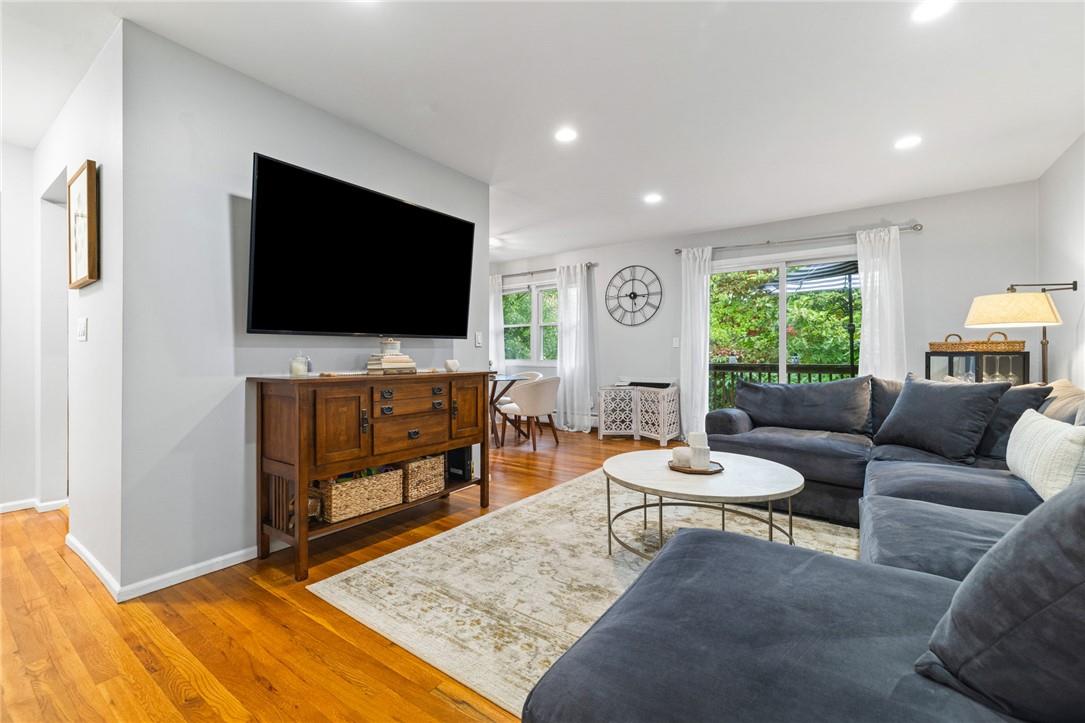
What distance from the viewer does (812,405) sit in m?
3.53

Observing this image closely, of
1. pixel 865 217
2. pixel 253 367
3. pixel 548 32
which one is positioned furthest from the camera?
pixel 865 217

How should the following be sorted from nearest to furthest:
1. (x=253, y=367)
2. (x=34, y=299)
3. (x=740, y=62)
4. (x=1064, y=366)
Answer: (x=740, y=62), (x=253, y=367), (x=34, y=299), (x=1064, y=366)

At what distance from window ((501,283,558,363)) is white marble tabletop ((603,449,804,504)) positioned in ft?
14.7

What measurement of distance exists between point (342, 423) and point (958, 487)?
8.88ft

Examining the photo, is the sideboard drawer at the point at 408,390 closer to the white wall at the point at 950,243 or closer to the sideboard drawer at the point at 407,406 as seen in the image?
the sideboard drawer at the point at 407,406

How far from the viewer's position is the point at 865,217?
4.62 meters

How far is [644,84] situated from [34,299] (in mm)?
3976

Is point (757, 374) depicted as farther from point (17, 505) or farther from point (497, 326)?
point (17, 505)

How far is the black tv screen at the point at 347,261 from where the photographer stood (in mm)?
2344

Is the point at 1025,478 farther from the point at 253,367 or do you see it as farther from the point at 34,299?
the point at 34,299

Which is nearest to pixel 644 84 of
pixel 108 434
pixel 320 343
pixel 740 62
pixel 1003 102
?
pixel 740 62

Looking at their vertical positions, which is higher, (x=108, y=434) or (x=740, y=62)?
(x=740, y=62)

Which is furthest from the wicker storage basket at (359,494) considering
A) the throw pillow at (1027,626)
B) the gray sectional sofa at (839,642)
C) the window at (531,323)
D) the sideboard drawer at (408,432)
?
the window at (531,323)

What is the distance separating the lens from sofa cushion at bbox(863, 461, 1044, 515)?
6.15 ft
